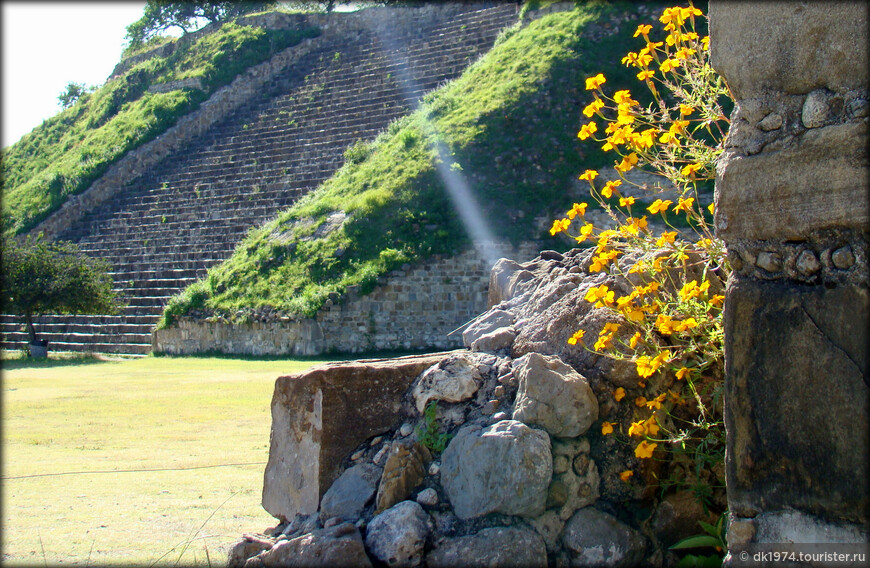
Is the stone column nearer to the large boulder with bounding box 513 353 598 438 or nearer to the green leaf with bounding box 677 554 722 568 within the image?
the green leaf with bounding box 677 554 722 568

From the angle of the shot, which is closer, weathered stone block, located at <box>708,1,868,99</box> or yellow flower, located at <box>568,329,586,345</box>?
weathered stone block, located at <box>708,1,868,99</box>

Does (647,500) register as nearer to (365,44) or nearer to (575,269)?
(575,269)

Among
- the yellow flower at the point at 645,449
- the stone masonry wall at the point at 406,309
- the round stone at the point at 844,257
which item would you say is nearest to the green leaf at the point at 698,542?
the yellow flower at the point at 645,449

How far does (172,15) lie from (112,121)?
642 inches

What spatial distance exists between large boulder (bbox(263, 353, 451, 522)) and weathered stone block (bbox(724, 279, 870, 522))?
1.38 meters

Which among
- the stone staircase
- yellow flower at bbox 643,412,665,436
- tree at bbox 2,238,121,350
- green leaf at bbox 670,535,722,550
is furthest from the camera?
the stone staircase

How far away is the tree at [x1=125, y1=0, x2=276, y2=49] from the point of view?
1480 inches

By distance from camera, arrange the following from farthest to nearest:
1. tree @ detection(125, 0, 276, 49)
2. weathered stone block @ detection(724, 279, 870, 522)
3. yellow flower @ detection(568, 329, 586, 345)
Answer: tree @ detection(125, 0, 276, 49), yellow flower @ detection(568, 329, 586, 345), weathered stone block @ detection(724, 279, 870, 522)

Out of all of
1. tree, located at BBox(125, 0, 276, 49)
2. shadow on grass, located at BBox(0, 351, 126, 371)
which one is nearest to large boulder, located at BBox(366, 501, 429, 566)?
shadow on grass, located at BBox(0, 351, 126, 371)

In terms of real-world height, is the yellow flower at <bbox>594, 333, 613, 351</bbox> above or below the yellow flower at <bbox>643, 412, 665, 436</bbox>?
above

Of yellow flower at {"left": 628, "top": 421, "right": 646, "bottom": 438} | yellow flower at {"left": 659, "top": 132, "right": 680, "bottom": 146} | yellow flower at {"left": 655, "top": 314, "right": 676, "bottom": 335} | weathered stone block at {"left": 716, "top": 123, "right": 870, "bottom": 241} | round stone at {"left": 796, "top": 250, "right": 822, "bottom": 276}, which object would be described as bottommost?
yellow flower at {"left": 628, "top": 421, "right": 646, "bottom": 438}

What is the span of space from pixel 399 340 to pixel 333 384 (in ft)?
37.0

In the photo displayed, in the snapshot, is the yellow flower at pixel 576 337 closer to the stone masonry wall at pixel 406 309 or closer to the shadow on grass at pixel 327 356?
the shadow on grass at pixel 327 356

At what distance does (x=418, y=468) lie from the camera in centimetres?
285
